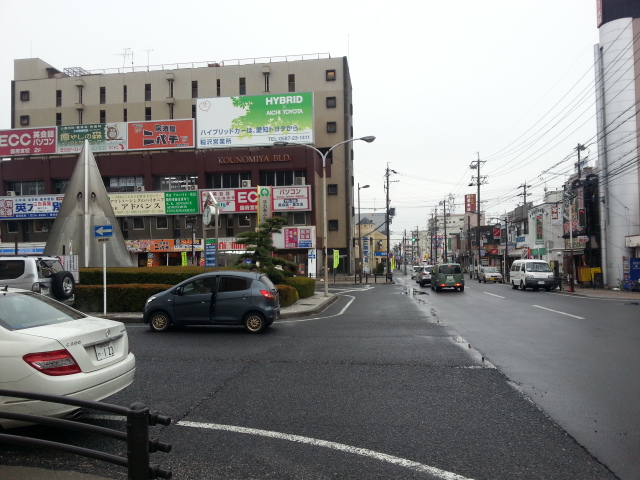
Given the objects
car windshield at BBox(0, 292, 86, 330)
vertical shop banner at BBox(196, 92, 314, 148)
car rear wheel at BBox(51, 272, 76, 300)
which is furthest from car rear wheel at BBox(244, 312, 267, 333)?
vertical shop banner at BBox(196, 92, 314, 148)

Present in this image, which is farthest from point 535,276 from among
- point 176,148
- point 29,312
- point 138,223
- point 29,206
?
point 29,206

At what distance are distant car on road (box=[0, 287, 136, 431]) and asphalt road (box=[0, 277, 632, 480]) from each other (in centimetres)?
47

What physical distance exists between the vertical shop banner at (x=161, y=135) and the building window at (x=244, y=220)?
27.1 ft

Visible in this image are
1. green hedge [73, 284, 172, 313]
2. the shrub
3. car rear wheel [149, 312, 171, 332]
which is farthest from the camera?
the shrub

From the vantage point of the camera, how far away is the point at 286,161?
48125 mm

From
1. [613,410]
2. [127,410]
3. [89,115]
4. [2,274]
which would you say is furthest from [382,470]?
[89,115]

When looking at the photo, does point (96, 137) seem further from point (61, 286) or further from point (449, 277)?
point (61, 286)

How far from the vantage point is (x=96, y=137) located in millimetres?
49281

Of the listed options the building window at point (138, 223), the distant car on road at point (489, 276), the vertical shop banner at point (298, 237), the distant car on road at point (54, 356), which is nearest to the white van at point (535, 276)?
the distant car on road at point (489, 276)

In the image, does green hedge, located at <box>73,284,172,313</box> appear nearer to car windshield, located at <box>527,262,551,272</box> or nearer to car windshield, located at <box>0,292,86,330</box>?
car windshield, located at <box>0,292,86,330</box>

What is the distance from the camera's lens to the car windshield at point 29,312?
16.2 ft

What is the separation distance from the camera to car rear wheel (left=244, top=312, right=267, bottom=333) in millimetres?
11930

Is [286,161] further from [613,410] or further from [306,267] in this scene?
[613,410]

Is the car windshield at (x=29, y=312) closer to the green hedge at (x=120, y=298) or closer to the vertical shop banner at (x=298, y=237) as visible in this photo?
the green hedge at (x=120, y=298)
